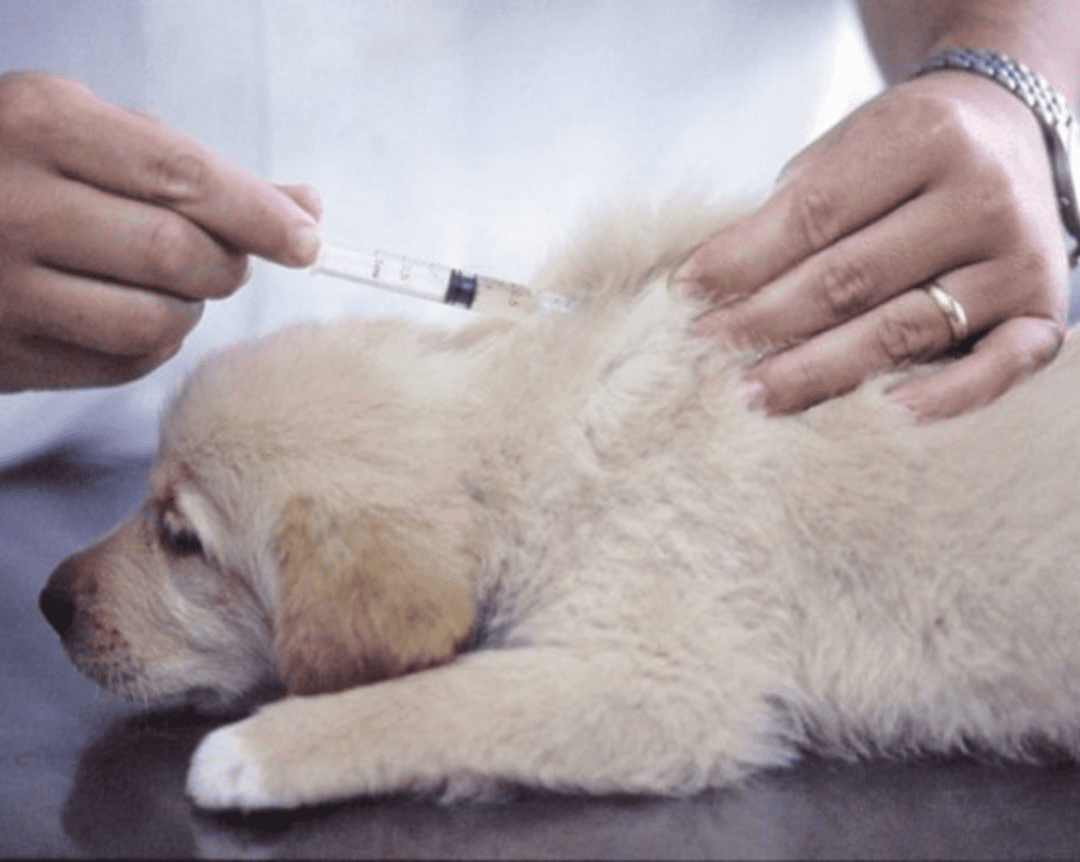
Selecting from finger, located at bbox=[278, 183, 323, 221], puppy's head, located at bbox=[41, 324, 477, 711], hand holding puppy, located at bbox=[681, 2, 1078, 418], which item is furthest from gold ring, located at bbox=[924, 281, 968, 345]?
finger, located at bbox=[278, 183, 323, 221]

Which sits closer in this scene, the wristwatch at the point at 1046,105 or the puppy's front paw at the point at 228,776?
the puppy's front paw at the point at 228,776

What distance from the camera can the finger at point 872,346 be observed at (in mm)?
1403

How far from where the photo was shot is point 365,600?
125cm

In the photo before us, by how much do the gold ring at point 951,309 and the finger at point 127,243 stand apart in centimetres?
73

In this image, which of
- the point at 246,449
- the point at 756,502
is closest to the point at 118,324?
the point at 246,449

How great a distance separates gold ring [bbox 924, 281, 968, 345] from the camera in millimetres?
1493

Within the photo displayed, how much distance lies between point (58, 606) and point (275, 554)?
0.30 m

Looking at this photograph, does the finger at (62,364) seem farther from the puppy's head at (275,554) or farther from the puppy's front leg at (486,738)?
the puppy's front leg at (486,738)

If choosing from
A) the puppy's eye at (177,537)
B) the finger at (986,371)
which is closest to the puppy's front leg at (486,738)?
the puppy's eye at (177,537)

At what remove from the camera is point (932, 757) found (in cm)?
140

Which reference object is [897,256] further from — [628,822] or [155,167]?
[155,167]

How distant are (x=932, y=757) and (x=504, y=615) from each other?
0.45 m

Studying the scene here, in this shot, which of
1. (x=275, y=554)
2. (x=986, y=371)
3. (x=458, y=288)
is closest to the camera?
(x=275, y=554)

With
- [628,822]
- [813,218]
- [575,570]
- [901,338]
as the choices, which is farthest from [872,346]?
[628,822]
